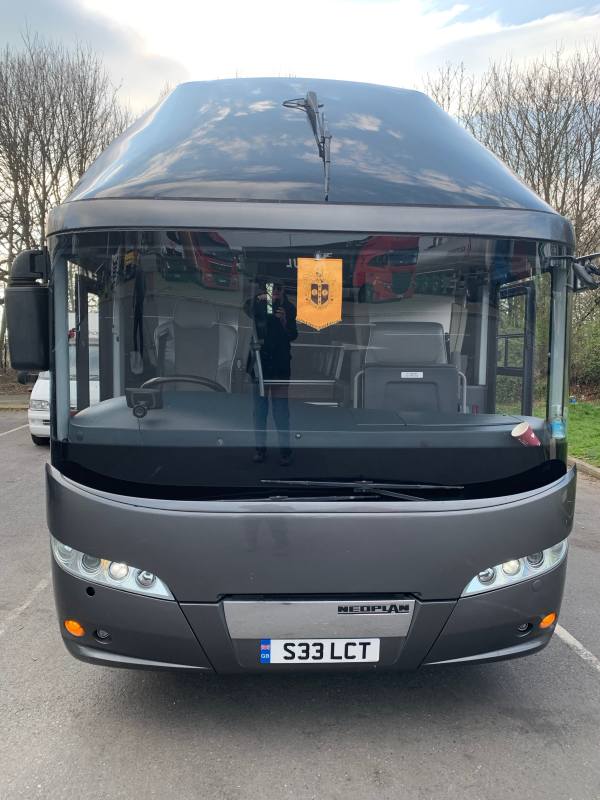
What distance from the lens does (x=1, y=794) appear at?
266 centimetres

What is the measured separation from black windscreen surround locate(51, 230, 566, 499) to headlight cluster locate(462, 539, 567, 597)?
29 centimetres

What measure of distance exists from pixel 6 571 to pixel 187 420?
3169 millimetres

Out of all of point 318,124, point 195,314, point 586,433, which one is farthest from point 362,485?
point 586,433

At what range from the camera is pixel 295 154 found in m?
3.21

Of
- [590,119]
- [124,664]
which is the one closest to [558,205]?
[590,119]

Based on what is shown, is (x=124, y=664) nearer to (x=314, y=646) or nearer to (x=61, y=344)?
(x=314, y=646)

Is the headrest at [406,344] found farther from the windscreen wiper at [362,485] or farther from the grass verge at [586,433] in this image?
the grass verge at [586,433]

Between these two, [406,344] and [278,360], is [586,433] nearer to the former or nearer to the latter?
[406,344]

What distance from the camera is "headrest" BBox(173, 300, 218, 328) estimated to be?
300cm

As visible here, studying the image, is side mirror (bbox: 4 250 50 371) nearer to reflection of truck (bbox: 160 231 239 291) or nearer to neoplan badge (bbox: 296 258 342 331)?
reflection of truck (bbox: 160 231 239 291)

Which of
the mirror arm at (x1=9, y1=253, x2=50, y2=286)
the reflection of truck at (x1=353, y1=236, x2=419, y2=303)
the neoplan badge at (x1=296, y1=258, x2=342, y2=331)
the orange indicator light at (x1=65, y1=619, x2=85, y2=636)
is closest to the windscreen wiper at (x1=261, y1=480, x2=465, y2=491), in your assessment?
the neoplan badge at (x1=296, y1=258, x2=342, y2=331)

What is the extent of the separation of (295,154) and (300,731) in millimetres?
2557

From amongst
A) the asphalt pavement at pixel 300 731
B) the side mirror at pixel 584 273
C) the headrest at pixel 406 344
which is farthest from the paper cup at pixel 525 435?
the asphalt pavement at pixel 300 731

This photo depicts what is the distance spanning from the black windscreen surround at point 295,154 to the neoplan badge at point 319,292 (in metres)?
0.26
